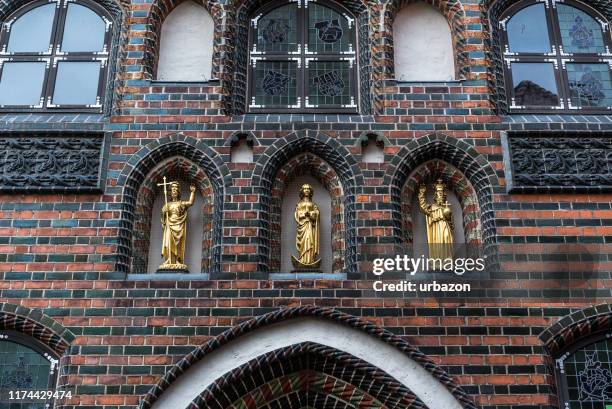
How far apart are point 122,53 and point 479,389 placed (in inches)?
240

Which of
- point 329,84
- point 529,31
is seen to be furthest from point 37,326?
point 529,31

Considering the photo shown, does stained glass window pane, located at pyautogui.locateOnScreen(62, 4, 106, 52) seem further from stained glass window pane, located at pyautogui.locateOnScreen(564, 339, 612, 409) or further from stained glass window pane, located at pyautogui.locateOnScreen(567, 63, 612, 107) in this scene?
stained glass window pane, located at pyautogui.locateOnScreen(564, 339, 612, 409)

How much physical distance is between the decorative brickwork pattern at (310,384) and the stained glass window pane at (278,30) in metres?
4.16

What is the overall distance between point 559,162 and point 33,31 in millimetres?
7128

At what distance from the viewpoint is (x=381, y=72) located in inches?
410

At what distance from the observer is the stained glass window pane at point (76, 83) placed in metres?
10.5

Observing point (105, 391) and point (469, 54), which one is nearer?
point (105, 391)

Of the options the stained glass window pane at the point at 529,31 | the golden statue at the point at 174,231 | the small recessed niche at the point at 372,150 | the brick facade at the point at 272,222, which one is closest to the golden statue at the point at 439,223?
the brick facade at the point at 272,222

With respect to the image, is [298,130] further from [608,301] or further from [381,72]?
[608,301]

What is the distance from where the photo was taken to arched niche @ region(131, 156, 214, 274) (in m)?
9.64

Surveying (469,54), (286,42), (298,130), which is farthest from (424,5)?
(298,130)

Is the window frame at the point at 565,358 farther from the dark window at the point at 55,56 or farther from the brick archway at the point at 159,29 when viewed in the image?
the dark window at the point at 55,56

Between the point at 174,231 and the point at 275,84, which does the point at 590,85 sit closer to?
the point at 275,84

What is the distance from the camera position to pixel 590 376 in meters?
9.03
